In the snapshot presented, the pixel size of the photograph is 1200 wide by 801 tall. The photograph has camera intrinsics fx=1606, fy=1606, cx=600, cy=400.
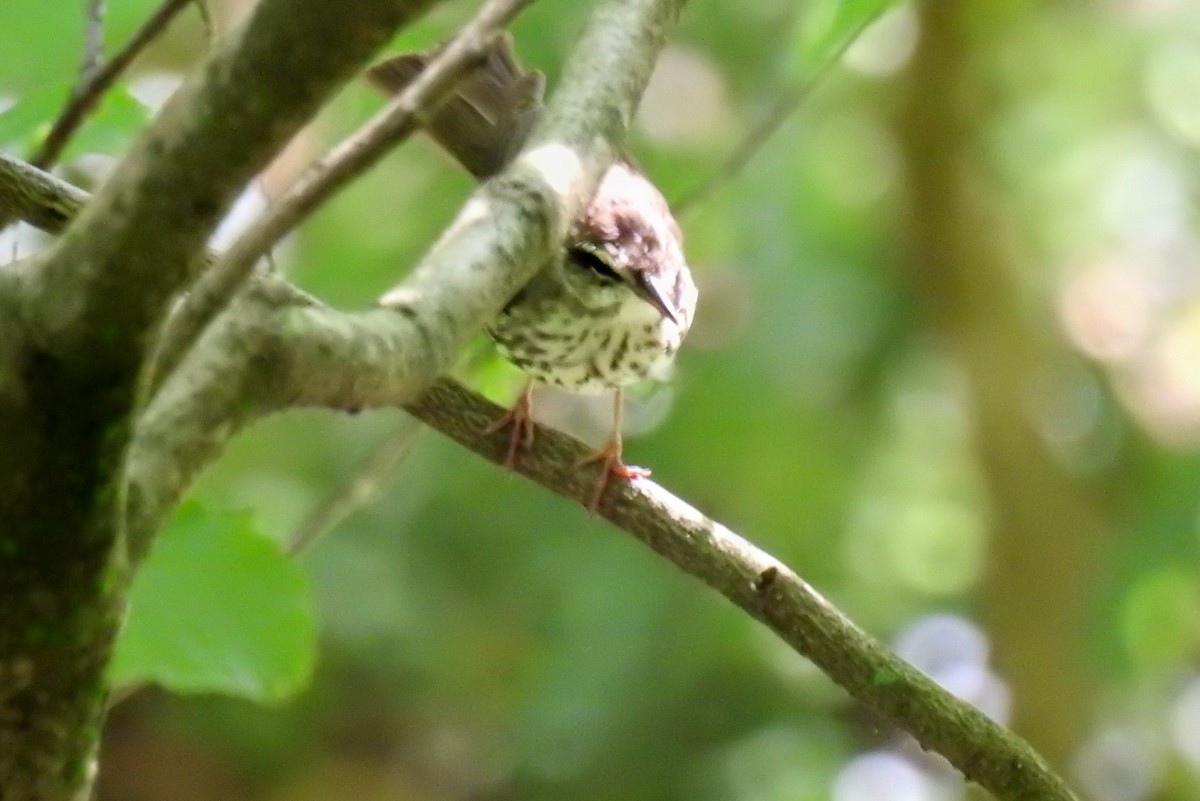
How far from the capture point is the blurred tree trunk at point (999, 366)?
165 inches

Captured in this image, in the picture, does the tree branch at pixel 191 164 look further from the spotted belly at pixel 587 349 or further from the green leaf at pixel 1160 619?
the green leaf at pixel 1160 619

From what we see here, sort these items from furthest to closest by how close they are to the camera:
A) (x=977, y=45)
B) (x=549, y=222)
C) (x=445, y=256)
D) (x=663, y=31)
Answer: (x=977, y=45), (x=663, y=31), (x=549, y=222), (x=445, y=256)

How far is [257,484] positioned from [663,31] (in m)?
2.45

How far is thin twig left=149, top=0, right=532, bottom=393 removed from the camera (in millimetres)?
898

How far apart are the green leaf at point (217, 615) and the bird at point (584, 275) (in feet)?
1.85

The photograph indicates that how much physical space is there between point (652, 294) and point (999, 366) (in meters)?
2.04

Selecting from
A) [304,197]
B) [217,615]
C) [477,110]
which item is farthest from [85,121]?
[304,197]

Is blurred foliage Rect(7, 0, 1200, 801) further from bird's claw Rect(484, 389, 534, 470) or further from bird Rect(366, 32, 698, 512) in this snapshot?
bird's claw Rect(484, 389, 534, 470)

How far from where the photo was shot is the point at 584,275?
2.62 metres

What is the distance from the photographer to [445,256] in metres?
1.29

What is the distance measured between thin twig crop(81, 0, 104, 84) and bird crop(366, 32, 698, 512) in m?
0.68

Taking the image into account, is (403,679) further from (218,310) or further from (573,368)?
(218,310)

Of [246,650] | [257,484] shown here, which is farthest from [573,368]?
[257,484]

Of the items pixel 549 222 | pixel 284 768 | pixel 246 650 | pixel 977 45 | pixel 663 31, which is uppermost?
pixel 977 45
